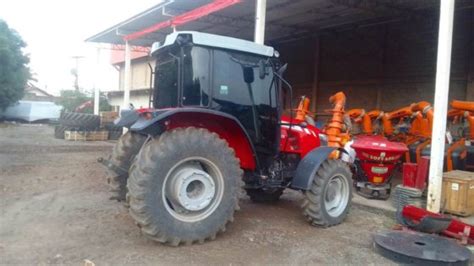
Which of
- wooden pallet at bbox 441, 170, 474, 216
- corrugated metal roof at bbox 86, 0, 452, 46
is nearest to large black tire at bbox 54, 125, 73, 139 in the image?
corrugated metal roof at bbox 86, 0, 452, 46

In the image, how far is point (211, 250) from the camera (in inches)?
183

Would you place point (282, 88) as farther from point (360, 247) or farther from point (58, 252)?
point (58, 252)

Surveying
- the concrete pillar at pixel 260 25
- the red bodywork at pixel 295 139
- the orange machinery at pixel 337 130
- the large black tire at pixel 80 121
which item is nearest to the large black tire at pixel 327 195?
the red bodywork at pixel 295 139

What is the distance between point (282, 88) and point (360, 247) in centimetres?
222

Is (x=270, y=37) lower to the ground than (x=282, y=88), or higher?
higher

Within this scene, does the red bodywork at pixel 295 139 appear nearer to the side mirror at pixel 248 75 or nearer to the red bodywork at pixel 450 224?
the side mirror at pixel 248 75

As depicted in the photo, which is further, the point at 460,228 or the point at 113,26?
the point at 113,26

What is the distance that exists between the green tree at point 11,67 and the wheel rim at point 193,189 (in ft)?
83.8

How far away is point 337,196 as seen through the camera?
20.1ft

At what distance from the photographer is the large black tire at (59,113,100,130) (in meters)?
18.6

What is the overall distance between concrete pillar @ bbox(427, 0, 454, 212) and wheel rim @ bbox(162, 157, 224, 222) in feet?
11.4

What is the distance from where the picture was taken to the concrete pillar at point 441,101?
20.8 feet

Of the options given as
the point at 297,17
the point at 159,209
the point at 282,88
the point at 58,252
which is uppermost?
the point at 297,17

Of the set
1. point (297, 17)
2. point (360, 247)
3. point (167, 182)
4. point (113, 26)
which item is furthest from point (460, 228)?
point (113, 26)
